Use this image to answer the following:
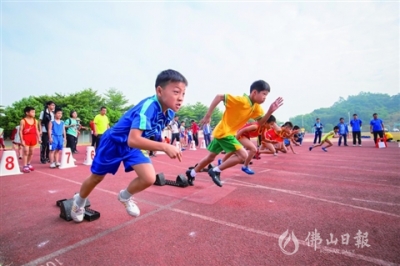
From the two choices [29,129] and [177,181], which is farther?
[29,129]

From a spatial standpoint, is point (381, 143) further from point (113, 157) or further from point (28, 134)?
point (28, 134)

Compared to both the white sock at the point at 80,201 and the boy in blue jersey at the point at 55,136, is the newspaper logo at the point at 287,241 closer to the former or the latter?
the white sock at the point at 80,201

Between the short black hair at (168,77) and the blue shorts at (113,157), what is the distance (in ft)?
2.40

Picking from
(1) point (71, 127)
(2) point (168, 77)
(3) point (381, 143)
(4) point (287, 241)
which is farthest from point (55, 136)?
(3) point (381, 143)

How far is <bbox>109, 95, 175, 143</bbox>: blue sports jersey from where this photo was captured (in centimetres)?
191

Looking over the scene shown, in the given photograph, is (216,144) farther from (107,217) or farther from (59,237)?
(59,237)

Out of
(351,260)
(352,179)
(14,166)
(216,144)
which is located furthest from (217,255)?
(14,166)

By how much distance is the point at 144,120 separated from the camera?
1898 mm

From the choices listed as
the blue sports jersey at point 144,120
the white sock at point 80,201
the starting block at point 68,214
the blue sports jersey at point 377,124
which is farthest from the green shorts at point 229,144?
the blue sports jersey at point 377,124

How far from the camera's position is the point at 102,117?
7.89 metres

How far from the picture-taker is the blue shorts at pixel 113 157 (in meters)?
2.16

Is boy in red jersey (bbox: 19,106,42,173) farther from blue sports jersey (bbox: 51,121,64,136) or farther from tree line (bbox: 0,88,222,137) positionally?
tree line (bbox: 0,88,222,137)

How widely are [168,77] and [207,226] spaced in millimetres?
1673

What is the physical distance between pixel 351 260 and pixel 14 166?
709 cm
